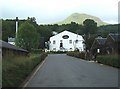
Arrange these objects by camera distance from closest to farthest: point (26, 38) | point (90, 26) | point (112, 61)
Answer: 1. point (112, 61)
2. point (26, 38)
3. point (90, 26)

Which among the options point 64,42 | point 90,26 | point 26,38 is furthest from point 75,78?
point 90,26

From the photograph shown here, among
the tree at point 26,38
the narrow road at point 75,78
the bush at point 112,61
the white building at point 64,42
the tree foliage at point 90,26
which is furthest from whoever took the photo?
the tree foliage at point 90,26

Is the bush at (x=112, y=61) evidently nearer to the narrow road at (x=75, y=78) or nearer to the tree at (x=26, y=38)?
the narrow road at (x=75, y=78)

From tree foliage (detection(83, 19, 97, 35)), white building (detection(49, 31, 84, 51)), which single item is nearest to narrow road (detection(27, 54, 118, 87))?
white building (detection(49, 31, 84, 51))

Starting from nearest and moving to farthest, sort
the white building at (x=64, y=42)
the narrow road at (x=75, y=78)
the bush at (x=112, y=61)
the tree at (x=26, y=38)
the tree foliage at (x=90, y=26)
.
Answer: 1. the narrow road at (x=75, y=78)
2. the bush at (x=112, y=61)
3. the tree at (x=26, y=38)
4. the white building at (x=64, y=42)
5. the tree foliage at (x=90, y=26)

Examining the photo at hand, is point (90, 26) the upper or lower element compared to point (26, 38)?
upper

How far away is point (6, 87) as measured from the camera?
11023mm

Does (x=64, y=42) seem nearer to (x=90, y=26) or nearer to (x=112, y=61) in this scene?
(x=90, y=26)

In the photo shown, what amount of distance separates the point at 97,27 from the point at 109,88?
159617 mm

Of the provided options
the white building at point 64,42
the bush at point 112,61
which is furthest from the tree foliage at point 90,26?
the bush at point 112,61

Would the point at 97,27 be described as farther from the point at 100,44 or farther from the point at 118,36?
the point at 118,36

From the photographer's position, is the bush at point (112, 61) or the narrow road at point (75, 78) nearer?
the narrow road at point (75, 78)

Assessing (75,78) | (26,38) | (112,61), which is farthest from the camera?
(26,38)

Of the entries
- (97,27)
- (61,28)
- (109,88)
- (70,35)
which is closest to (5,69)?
(109,88)
